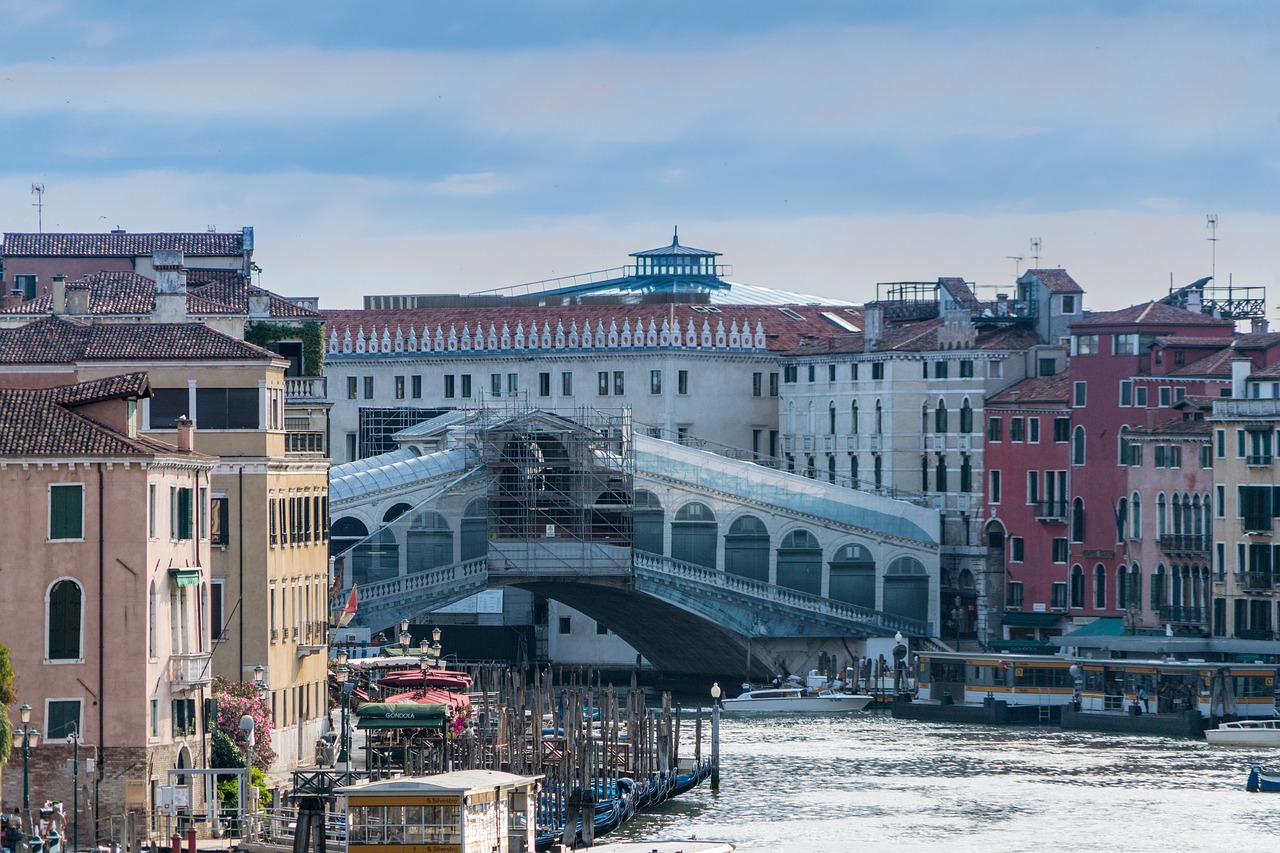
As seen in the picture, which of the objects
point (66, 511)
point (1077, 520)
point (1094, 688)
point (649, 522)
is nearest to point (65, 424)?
point (66, 511)

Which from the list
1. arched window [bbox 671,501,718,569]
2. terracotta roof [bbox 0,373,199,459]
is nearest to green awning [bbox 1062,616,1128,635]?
arched window [bbox 671,501,718,569]

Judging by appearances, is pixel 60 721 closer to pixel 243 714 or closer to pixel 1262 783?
pixel 243 714

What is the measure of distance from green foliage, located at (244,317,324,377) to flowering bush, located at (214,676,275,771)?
10697 mm

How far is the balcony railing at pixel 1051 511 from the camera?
285 feet

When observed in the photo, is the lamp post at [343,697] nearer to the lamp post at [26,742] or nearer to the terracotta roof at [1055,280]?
the lamp post at [26,742]

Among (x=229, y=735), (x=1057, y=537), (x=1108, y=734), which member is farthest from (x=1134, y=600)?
(x=229, y=735)

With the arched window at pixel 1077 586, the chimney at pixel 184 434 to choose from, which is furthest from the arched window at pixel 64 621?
the arched window at pixel 1077 586

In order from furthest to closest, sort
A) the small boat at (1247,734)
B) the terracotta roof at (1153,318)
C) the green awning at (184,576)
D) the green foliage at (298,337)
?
the terracotta roof at (1153,318)
the small boat at (1247,734)
the green foliage at (298,337)
the green awning at (184,576)

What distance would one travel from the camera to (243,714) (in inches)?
1844

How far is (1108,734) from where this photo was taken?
71.4m

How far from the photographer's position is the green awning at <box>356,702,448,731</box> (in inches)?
1962

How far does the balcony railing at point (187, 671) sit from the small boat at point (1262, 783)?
2252cm

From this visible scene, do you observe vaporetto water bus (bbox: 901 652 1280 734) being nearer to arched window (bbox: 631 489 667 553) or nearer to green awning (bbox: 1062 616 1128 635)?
green awning (bbox: 1062 616 1128 635)

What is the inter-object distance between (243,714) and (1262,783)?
66.0 feet
